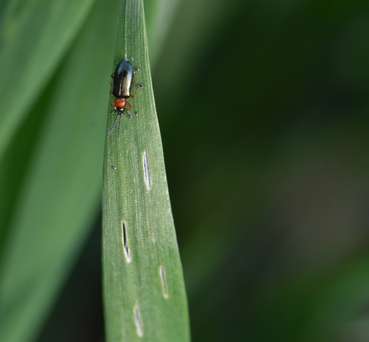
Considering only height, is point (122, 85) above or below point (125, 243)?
above

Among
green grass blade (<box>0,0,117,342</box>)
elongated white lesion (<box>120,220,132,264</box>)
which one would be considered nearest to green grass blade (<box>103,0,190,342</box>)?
elongated white lesion (<box>120,220,132,264</box>)

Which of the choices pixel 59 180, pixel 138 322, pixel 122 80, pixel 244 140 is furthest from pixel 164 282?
pixel 244 140

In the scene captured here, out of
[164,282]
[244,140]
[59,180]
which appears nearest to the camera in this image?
[164,282]

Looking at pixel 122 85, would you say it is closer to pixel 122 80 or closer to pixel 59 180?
pixel 122 80

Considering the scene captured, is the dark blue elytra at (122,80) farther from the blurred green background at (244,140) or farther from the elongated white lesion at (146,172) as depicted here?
the blurred green background at (244,140)

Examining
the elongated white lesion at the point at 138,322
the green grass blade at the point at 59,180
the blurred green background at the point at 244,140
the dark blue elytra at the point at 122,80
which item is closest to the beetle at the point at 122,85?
the dark blue elytra at the point at 122,80

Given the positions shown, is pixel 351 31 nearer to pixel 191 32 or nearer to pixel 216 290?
pixel 191 32

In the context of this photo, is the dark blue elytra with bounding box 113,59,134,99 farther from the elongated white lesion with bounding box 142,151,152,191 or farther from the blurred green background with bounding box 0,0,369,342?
the blurred green background with bounding box 0,0,369,342
